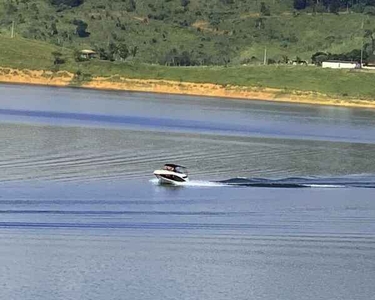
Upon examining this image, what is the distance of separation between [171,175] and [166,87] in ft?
319

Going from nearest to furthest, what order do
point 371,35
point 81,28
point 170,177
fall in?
point 170,177
point 371,35
point 81,28

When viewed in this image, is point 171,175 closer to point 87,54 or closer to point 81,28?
point 87,54

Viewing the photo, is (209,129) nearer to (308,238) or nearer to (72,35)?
(308,238)

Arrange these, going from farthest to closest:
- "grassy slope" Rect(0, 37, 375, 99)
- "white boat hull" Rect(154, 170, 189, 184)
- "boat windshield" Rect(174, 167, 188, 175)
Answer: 1. "grassy slope" Rect(0, 37, 375, 99)
2. "boat windshield" Rect(174, 167, 188, 175)
3. "white boat hull" Rect(154, 170, 189, 184)

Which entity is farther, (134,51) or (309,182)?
(134,51)

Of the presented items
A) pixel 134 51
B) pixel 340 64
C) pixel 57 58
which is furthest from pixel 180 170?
pixel 134 51

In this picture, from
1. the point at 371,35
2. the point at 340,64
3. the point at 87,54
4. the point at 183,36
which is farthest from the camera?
the point at 183,36

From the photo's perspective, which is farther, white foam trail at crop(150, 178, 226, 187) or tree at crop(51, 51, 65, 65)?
tree at crop(51, 51, 65, 65)

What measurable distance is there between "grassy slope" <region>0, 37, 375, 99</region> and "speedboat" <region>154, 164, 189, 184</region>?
93.1m

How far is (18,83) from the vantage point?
148000mm

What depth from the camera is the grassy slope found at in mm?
144375

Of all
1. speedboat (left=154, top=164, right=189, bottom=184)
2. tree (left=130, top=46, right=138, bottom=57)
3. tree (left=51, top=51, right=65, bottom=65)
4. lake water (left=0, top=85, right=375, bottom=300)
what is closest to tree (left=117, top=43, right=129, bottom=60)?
tree (left=130, top=46, right=138, bottom=57)

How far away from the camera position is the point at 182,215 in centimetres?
4228

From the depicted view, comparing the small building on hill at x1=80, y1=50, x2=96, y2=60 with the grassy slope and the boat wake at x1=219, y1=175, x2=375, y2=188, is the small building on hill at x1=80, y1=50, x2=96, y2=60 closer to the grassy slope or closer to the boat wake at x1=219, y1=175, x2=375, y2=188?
the grassy slope
